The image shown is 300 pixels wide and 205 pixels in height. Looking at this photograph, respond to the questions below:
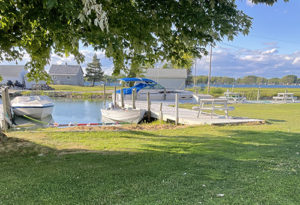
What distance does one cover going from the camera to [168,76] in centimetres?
4088

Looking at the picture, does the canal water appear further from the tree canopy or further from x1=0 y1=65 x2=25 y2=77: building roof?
x1=0 y1=65 x2=25 y2=77: building roof

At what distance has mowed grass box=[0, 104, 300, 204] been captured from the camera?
3404mm

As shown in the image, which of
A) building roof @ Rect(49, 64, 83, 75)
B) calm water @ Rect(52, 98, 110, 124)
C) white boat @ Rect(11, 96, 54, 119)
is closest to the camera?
white boat @ Rect(11, 96, 54, 119)

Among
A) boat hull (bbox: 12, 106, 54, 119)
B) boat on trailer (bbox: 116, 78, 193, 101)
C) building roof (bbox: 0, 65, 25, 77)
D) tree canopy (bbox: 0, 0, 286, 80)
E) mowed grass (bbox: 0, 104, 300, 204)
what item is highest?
building roof (bbox: 0, 65, 25, 77)

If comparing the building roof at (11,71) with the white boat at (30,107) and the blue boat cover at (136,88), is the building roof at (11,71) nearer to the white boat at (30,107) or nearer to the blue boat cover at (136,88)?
the blue boat cover at (136,88)

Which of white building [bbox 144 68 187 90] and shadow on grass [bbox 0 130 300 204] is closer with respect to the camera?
shadow on grass [bbox 0 130 300 204]

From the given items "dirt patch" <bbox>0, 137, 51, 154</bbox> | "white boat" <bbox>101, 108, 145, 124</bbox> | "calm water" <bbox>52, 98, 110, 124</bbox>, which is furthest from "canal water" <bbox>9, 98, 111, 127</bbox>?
"dirt patch" <bbox>0, 137, 51, 154</bbox>

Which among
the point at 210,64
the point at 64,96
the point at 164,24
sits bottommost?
the point at 64,96

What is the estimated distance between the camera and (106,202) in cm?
326

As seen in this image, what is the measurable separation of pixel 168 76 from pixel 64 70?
4364cm

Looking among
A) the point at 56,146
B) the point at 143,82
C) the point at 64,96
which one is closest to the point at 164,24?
the point at 56,146

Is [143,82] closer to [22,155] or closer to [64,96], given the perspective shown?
[22,155]

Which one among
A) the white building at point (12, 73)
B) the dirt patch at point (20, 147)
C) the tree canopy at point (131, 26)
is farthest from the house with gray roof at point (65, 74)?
the tree canopy at point (131, 26)

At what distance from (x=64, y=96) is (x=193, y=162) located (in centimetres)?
4946
